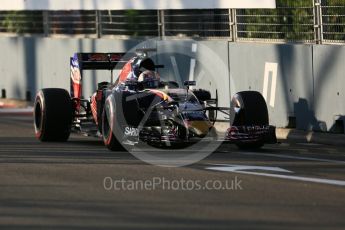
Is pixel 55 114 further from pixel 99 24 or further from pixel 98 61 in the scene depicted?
pixel 99 24

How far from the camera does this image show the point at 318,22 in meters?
19.4

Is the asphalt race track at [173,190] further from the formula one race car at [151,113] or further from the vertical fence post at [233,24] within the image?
the vertical fence post at [233,24]

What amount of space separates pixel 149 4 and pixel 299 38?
16.0 feet

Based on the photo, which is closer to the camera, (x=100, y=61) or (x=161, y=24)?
(x=100, y=61)

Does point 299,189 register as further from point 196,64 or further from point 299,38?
point 196,64

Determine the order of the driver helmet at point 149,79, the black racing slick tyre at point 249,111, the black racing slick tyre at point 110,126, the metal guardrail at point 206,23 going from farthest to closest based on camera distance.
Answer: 1. the metal guardrail at point 206,23
2. the driver helmet at point 149,79
3. the black racing slick tyre at point 249,111
4. the black racing slick tyre at point 110,126

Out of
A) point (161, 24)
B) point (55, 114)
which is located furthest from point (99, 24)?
point (55, 114)

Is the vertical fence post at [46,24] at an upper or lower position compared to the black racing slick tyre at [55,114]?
upper

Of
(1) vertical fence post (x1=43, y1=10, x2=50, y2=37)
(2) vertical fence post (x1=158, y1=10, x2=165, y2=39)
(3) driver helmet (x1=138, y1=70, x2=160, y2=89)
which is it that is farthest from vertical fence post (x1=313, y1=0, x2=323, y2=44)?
(1) vertical fence post (x1=43, y1=10, x2=50, y2=37)

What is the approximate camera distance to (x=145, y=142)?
16.8 meters

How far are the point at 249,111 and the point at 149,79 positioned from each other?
1.67 m

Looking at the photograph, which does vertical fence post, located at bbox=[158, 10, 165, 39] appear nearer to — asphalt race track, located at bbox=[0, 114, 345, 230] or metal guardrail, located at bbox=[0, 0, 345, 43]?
metal guardrail, located at bbox=[0, 0, 345, 43]

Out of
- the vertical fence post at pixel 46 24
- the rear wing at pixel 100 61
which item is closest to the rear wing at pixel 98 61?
the rear wing at pixel 100 61

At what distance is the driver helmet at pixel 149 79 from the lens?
1723 centimetres
